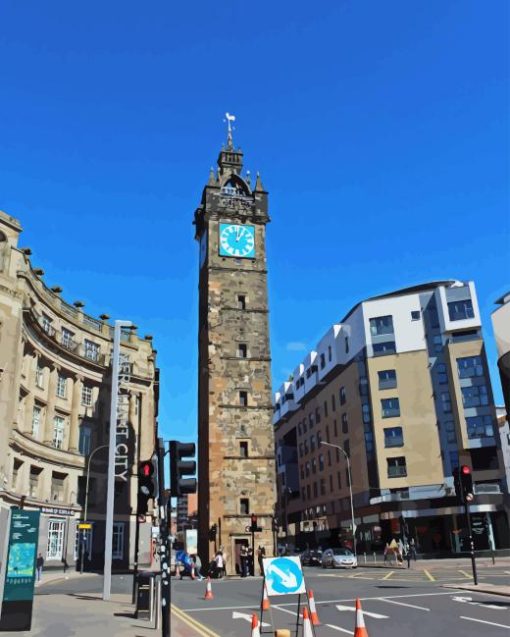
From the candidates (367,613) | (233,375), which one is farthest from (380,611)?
(233,375)

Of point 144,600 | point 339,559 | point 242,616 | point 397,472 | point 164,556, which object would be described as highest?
point 397,472

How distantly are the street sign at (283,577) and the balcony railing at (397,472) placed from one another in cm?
4963

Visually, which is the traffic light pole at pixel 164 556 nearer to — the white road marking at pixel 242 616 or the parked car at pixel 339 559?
the white road marking at pixel 242 616

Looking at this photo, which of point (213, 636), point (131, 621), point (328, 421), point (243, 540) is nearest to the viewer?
point (213, 636)

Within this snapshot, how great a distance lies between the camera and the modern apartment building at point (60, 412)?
37844 mm

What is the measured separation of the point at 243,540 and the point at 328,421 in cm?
3319

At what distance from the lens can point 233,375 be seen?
47.7 metres

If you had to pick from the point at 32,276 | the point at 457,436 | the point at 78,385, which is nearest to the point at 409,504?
the point at 457,436

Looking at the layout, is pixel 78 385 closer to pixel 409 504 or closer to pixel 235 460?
pixel 235 460

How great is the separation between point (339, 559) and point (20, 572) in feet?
106

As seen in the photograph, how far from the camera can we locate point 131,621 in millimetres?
14180

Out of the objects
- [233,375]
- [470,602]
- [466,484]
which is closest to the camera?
[470,602]

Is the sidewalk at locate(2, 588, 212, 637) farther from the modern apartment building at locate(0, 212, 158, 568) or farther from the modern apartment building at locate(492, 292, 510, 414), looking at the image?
the modern apartment building at locate(0, 212, 158, 568)

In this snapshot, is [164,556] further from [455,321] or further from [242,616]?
[455,321]
